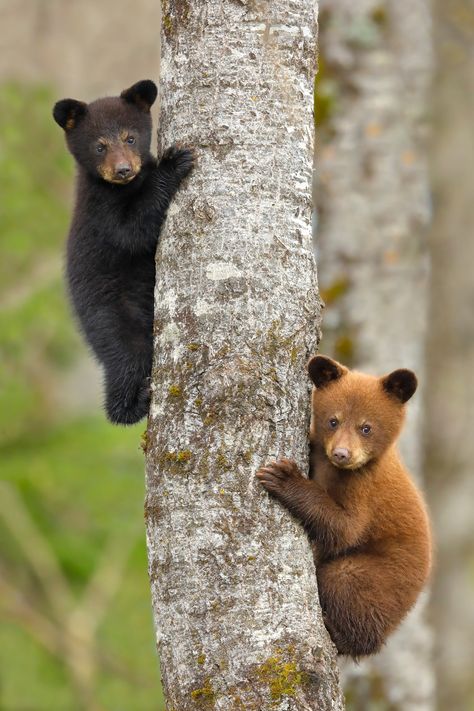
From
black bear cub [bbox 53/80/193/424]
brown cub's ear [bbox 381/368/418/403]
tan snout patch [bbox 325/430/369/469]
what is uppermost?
black bear cub [bbox 53/80/193/424]

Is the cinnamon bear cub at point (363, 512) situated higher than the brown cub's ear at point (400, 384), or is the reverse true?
the brown cub's ear at point (400, 384)

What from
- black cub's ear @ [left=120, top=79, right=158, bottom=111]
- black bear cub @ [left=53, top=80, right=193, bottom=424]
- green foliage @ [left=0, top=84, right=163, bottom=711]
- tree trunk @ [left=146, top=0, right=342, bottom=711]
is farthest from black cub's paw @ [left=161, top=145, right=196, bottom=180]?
green foliage @ [left=0, top=84, right=163, bottom=711]

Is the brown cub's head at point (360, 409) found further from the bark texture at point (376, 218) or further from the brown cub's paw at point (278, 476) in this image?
the bark texture at point (376, 218)

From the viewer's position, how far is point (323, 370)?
5168mm

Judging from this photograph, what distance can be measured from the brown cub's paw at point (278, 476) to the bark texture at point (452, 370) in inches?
429

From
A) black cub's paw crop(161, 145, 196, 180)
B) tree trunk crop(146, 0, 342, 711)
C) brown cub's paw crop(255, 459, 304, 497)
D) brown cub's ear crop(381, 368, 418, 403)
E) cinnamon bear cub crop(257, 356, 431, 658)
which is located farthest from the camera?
brown cub's ear crop(381, 368, 418, 403)

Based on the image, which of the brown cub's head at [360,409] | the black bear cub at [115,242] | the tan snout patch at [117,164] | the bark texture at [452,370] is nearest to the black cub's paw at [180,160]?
the black bear cub at [115,242]

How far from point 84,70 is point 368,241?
6.07 metres

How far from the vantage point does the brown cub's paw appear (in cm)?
411

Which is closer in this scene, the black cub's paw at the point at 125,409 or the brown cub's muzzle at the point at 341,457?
the brown cub's muzzle at the point at 341,457

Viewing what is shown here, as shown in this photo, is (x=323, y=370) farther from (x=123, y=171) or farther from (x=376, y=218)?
(x=376, y=218)

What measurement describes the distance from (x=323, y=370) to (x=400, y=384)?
58cm

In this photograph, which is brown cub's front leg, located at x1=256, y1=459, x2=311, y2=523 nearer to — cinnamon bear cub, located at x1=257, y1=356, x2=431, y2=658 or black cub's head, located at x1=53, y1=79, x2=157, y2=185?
cinnamon bear cub, located at x1=257, y1=356, x2=431, y2=658

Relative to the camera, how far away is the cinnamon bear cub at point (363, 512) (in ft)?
16.4
